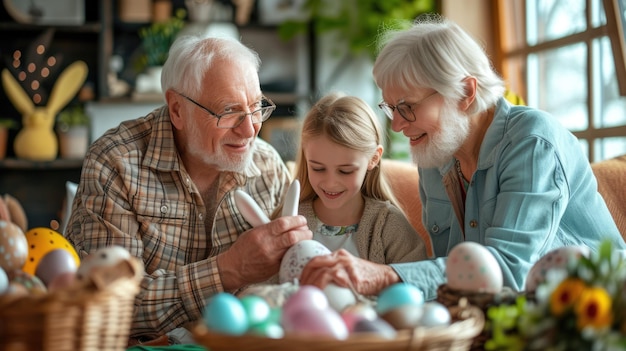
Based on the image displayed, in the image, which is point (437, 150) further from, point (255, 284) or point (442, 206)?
point (255, 284)

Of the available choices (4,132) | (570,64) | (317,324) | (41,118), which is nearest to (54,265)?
(317,324)

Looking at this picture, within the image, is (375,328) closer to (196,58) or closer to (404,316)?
(404,316)

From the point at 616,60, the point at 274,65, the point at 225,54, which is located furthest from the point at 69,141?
the point at 616,60

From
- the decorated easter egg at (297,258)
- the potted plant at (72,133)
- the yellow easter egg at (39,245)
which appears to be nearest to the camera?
the yellow easter egg at (39,245)

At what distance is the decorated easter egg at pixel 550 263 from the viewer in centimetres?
147

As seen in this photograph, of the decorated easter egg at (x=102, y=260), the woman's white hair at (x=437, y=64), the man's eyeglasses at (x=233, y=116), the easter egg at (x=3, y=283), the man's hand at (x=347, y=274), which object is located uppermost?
the woman's white hair at (x=437, y=64)

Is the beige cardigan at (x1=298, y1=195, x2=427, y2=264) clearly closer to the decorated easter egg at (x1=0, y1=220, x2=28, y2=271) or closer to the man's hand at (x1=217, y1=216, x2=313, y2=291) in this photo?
the man's hand at (x1=217, y1=216, x2=313, y2=291)

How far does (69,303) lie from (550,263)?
2.85 ft

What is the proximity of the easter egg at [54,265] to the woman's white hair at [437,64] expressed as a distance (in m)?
0.98

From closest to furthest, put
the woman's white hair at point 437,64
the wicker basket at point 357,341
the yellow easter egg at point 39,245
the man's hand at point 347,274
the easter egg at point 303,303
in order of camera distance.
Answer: the wicker basket at point 357,341
the easter egg at point 303,303
the yellow easter egg at point 39,245
the man's hand at point 347,274
the woman's white hair at point 437,64

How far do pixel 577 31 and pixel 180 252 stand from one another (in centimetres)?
230

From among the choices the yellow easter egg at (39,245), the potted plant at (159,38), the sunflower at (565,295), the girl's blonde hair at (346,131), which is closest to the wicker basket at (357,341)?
the sunflower at (565,295)

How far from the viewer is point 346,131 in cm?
217

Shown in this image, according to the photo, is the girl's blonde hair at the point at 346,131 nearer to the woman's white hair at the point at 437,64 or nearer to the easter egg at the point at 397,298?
the woman's white hair at the point at 437,64
